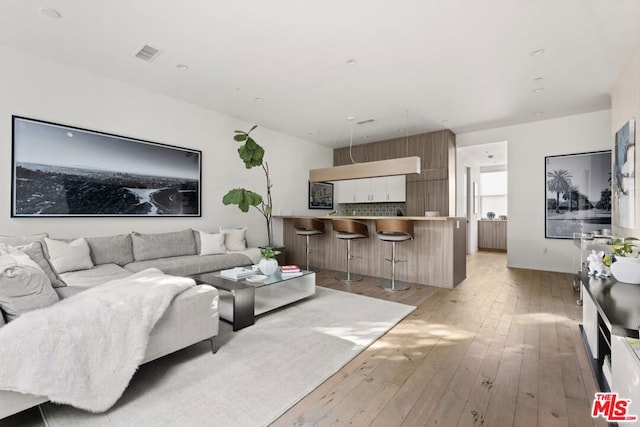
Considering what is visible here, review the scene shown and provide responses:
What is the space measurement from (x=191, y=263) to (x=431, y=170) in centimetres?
478

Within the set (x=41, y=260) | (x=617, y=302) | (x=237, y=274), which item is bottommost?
(x=237, y=274)

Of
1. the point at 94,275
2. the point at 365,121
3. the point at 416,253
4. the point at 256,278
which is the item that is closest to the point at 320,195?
the point at 365,121

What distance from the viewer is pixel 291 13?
2.48 m

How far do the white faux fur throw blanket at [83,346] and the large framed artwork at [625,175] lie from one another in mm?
4400

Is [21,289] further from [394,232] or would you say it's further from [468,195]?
[468,195]

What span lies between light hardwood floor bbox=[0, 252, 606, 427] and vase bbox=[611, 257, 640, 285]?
676 millimetres

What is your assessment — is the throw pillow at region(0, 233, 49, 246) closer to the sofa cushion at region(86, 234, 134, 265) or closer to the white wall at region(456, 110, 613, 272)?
A: the sofa cushion at region(86, 234, 134, 265)

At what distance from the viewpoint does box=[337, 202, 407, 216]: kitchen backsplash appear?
683 cm

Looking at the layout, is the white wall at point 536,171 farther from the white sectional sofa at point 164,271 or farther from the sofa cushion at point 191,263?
the sofa cushion at point 191,263

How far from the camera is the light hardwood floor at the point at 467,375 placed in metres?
1.57

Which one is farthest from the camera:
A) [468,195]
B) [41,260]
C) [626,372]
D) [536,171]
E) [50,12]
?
[468,195]

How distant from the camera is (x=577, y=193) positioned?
16.4 feet

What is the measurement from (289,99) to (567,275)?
17.9 feet

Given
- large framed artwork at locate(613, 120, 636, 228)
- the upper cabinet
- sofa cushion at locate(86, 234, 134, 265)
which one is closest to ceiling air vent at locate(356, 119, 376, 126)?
the upper cabinet
